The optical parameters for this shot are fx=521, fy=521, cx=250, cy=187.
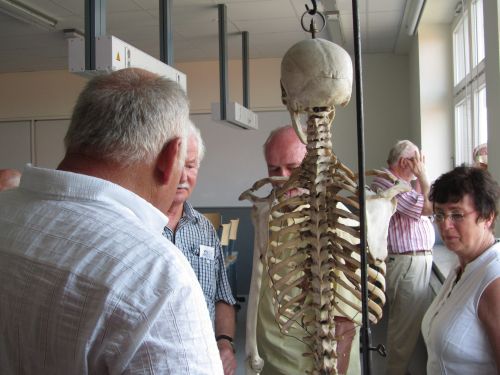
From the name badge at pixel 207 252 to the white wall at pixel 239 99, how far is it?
444 centimetres

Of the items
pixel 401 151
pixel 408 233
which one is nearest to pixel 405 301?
pixel 408 233

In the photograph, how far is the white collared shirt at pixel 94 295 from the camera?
2.07 feet

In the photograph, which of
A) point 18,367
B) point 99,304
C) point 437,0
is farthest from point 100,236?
point 437,0

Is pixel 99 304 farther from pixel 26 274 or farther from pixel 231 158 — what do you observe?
pixel 231 158

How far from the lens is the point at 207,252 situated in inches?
65.7

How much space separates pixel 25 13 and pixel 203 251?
3.71 m

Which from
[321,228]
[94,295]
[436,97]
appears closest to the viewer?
[94,295]

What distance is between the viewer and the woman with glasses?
1.40 m

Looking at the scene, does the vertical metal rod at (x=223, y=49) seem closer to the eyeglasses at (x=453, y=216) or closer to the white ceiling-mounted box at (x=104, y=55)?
the white ceiling-mounted box at (x=104, y=55)

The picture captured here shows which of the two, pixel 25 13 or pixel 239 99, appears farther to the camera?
pixel 239 99

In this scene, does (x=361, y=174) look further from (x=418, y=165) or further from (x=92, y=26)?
(x=418, y=165)

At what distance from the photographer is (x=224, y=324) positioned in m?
1.67

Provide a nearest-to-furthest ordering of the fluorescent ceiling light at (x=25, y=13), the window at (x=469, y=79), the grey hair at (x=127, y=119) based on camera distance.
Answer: the grey hair at (x=127, y=119), the window at (x=469, y=79), the fluorescent ceiling light at (x=25, y=13)

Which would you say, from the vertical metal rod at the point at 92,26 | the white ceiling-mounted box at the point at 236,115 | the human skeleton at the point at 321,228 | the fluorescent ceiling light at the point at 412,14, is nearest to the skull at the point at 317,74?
the human skeleton at the point at 321,228
